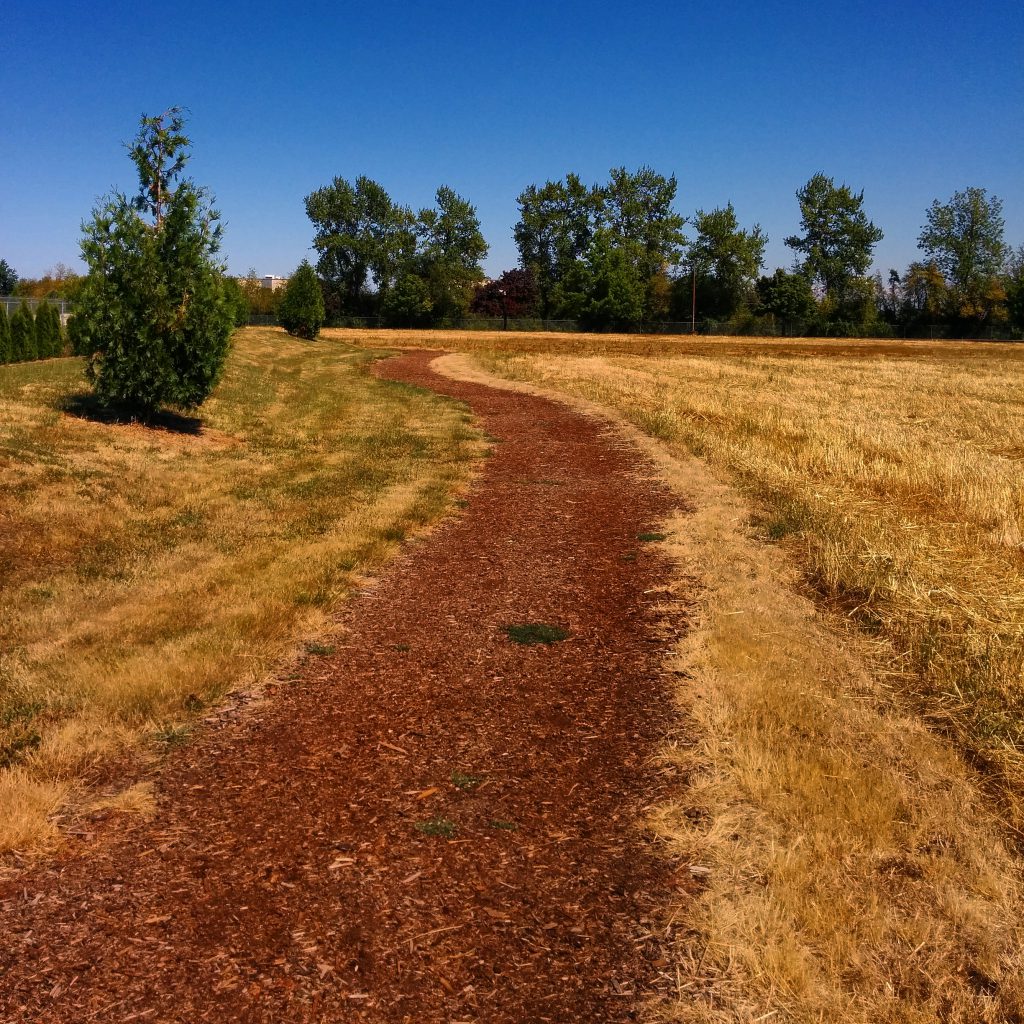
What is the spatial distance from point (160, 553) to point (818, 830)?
666 cm

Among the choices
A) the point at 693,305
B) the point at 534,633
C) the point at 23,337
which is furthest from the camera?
the point at 693,305

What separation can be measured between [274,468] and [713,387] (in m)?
16.9

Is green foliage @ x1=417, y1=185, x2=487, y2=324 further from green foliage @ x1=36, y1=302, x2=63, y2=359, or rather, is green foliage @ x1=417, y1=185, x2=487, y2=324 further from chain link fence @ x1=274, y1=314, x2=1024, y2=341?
green foliage @ x1=36, y1=302, x2=63, y2=359

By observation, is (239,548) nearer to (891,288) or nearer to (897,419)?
(897,419)

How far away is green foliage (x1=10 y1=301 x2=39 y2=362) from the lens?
2999 centimetres

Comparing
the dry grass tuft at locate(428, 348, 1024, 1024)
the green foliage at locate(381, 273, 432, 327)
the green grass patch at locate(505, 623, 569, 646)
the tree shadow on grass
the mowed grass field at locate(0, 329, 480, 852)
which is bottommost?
the dry grass tuft at locate(428, 348, 1024, 1024)

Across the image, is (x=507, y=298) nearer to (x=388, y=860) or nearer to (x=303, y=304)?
(x=303, y=304)

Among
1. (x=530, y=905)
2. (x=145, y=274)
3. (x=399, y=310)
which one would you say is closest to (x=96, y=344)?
(x=145, y=274)

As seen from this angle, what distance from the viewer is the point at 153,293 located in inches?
561

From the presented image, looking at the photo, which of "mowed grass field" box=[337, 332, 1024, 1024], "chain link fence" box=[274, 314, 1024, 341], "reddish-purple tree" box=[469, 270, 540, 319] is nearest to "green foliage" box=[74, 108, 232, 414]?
"mowed grass field" box=[337, 332, 1024, 1024]

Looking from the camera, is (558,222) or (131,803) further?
(558,222)

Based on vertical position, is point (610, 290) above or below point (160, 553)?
above

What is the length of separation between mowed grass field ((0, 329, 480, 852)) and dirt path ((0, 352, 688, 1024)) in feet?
1.64

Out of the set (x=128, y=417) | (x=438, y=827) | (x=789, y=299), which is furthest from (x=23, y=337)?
(x=789, y=299)
